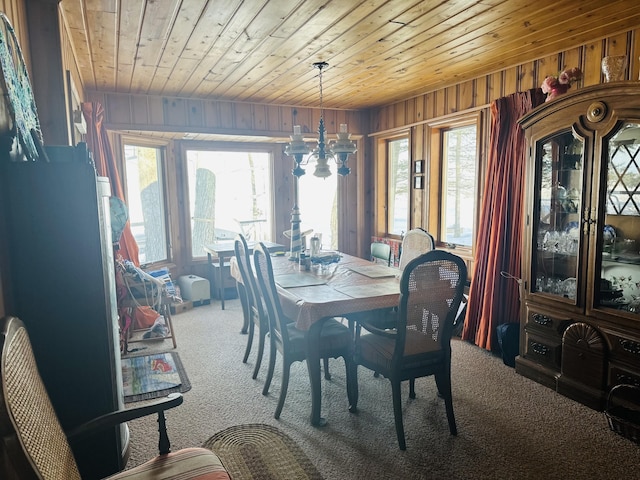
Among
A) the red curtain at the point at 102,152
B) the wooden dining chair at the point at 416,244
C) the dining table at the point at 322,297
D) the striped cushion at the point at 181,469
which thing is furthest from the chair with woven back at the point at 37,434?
the red curtain at the point at 102,152

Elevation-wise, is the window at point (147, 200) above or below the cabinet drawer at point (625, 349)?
above

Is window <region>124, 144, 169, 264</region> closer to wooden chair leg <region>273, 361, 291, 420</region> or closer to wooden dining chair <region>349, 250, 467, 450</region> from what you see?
wooden chair leg <region>273, 361, 291, 420</region>

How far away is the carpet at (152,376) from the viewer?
3.01 metres

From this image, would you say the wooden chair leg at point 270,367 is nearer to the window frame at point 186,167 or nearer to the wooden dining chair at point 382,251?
the wooden dining chair at point 382,251

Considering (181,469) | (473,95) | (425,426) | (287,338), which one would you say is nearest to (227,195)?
(473,95)

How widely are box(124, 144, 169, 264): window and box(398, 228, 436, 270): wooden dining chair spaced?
125 inches

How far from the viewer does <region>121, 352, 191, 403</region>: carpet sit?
3.01 meters

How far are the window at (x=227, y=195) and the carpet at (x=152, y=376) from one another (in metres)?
2.17

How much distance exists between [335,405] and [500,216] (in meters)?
2.07

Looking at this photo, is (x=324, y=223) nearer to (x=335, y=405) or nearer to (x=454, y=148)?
(x=454, y=148)

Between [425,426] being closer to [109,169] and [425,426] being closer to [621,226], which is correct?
[621,226]

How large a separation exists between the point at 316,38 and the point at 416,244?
1.69 m

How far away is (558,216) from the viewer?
305 centimetres

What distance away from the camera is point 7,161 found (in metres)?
1.55
